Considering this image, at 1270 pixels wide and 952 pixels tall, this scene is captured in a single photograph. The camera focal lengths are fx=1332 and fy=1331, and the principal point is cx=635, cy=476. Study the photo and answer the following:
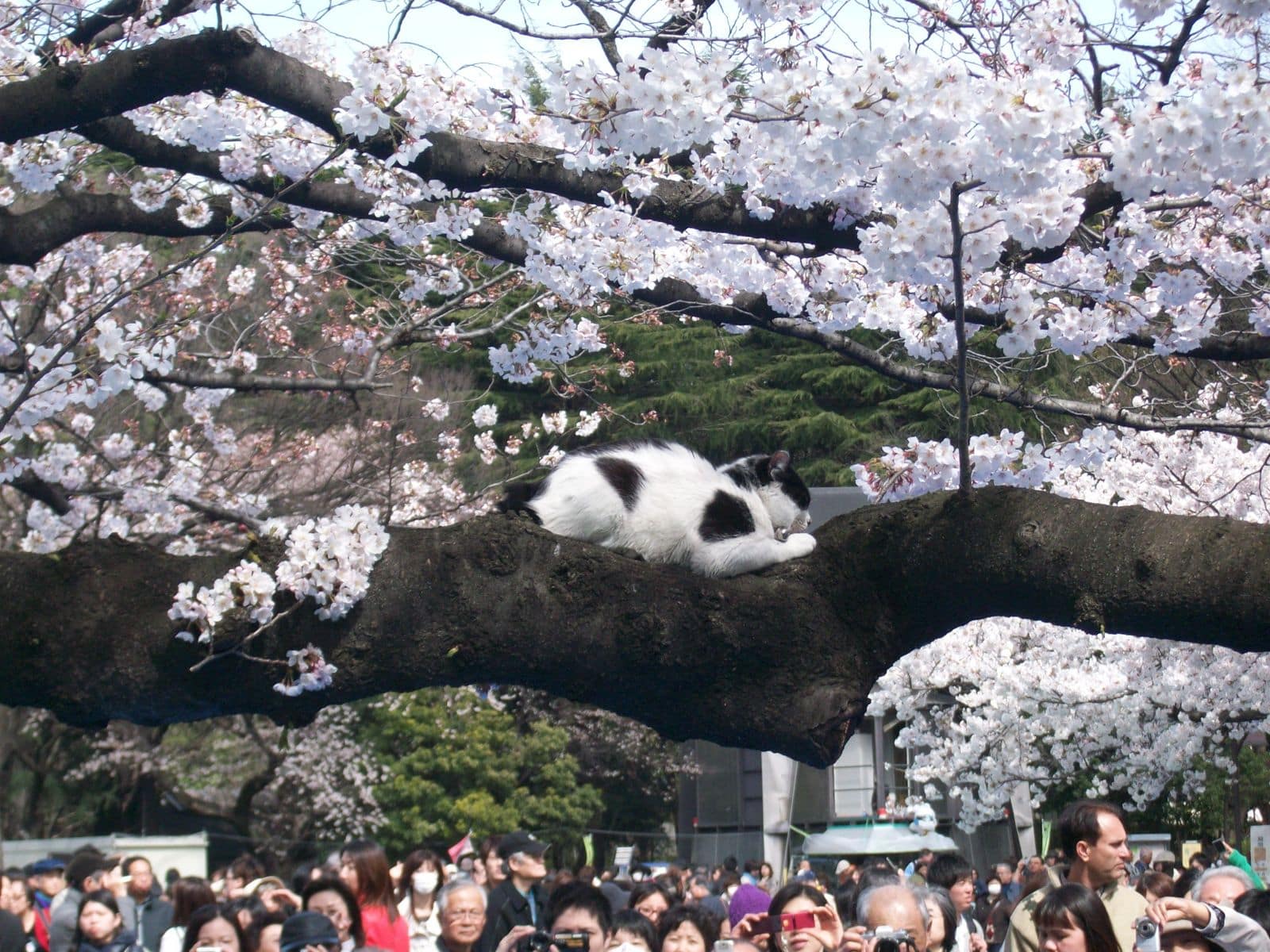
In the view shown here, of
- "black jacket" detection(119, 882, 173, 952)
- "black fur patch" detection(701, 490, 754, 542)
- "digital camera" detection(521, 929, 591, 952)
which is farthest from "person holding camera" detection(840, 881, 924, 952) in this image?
"black jacket" detection(119, 882, 173, 952)

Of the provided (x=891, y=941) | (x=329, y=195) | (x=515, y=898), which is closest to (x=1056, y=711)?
(x=515, y=898)

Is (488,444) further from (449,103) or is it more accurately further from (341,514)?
(341,514)

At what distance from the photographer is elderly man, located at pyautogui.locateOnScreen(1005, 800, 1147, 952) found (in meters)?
3.92

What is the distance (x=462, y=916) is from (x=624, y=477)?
5.24ft

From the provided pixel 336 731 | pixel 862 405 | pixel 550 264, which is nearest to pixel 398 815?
pixel 336 731

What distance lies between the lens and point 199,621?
331cm

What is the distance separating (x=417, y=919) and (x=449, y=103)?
3928 mm

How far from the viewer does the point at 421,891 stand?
6.54 meters

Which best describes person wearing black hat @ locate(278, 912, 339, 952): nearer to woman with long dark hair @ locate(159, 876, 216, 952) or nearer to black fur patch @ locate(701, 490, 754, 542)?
black fur patch @ locate(701, 490, 754, 542)

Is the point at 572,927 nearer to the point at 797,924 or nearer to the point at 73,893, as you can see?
the point at 797,924

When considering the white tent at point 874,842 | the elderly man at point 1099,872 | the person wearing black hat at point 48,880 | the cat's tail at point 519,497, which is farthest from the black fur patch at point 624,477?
the white tent at point 874,842

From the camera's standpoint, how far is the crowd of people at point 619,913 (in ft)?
11.7

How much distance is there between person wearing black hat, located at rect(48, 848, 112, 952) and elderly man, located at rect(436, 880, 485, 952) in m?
1.98

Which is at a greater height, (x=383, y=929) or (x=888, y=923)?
(x=888, y=923)
